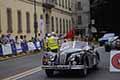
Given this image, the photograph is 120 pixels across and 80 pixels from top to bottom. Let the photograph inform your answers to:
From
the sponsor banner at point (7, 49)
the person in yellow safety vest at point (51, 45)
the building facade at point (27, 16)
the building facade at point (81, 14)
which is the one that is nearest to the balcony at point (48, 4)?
the building facade at point (27, 16)

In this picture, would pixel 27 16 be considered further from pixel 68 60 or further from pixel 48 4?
pixel 68 60

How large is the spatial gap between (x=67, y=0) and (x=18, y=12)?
115 ft

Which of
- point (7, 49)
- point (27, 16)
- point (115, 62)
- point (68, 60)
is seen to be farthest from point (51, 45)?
point (27, 16)

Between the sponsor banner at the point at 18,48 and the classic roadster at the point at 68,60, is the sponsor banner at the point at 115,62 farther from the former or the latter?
the sponsor banner at the point at 18,48

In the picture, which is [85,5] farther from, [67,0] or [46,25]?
[46,25]

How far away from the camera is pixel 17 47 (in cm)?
3534

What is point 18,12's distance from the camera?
47.8m

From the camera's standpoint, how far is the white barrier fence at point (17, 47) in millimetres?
31962

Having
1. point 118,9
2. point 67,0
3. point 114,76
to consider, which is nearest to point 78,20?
point 67,0

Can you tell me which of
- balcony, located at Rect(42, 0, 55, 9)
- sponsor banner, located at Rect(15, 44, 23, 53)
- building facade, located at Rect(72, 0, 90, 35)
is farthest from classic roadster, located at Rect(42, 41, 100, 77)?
building facade, located at Rect(72, 0, 90, 35)

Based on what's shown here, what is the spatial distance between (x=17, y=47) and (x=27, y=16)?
16.5 meters

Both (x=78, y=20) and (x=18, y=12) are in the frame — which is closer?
(x=18, y=12)

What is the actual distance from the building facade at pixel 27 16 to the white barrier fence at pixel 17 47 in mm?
3376

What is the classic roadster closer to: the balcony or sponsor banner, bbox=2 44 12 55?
sponsor banner, bbox=2 44 12 55
